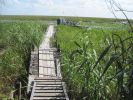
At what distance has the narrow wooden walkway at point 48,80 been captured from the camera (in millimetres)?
7258

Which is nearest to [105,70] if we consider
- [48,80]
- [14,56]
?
[48,80]

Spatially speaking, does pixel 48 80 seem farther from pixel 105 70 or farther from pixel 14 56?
pixel 105 70

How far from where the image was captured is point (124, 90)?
322 cm

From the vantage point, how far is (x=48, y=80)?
8508 mm

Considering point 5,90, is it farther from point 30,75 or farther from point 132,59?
point 132,59

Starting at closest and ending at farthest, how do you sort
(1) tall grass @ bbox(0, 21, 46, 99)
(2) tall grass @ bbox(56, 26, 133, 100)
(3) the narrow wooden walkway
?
1. (2) tall grass @ bbox(56, 26, 133, 100)
2. (3) the narrow wooden walkway
3. (1) tall grass @ bbox(0, 21, 46, 99)

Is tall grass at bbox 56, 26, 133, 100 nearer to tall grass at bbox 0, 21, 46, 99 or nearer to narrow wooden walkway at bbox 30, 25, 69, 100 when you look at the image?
narrow wooden walkway at bbox 30, 25, 69, 100

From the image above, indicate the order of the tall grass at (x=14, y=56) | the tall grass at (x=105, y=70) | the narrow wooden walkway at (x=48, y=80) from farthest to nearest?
the tall grass at (x=14, y=56)
the narrow wooden walkway at (x=48, y=80)
the tall grass at (x=105, y=70)

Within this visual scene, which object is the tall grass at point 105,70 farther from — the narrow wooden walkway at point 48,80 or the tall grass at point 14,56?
the tall grass at point 14,56

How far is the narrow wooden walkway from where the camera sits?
7258mm

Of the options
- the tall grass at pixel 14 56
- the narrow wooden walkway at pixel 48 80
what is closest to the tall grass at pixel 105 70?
the narrow wooden walkway at pixel 48 80

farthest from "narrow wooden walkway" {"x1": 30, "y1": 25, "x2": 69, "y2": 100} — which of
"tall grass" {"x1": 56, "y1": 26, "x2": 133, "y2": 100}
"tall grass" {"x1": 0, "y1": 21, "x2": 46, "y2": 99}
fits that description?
"tall grass" {"x1": 0, "y1": 21, "x2": 46, "y2": 99}

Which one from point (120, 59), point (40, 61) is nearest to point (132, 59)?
point (120, 59)

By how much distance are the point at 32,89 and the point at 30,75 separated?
1.54 meters
